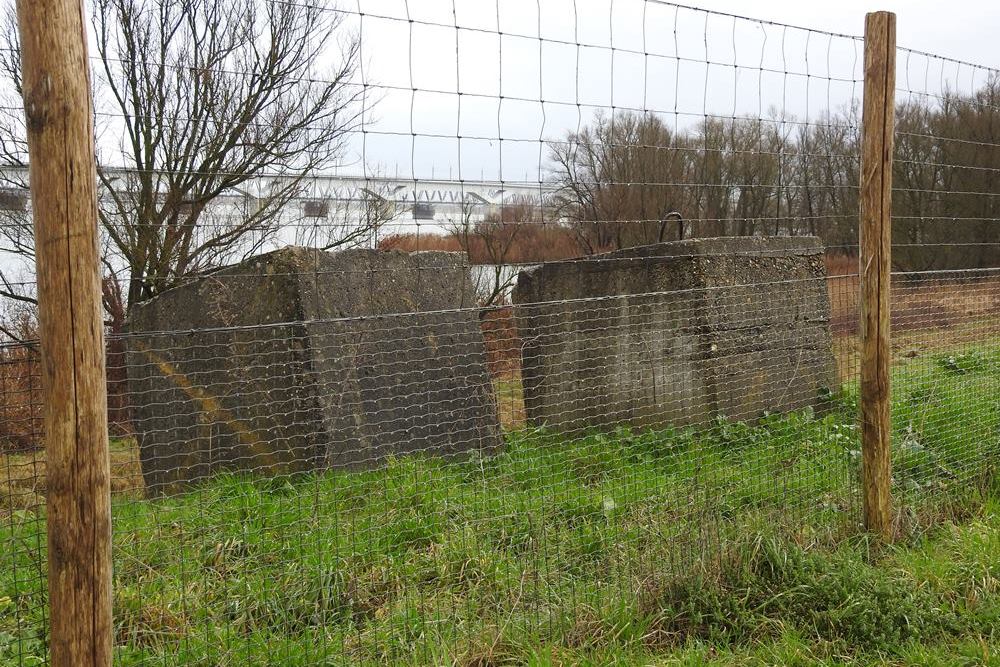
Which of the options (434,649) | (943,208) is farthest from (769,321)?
(943,208)

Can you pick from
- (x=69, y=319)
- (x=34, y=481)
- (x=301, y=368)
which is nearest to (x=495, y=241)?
(x=301, y=368)

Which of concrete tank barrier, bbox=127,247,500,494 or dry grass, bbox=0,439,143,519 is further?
concrete tank barrier, bbox=127,247,500,494

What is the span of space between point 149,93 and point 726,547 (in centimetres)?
735

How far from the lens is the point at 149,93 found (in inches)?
326

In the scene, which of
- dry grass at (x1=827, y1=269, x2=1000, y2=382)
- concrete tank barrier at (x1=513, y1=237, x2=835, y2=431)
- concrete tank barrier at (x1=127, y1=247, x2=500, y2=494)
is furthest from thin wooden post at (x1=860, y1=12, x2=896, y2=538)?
concrete tank barrier at (x1=127, y1=247, x2=500, y2=494)

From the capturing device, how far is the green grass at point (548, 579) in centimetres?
299

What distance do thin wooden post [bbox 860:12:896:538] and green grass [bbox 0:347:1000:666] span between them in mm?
180

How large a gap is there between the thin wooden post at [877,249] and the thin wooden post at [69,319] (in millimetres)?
3351

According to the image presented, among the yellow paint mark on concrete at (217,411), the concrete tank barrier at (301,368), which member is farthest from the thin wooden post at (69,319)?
the yellow paint mark on concrete at (217,411)

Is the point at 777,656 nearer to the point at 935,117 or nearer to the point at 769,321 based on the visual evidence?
the point at 769,321

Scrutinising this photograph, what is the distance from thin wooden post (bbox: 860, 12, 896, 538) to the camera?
3.95 metres

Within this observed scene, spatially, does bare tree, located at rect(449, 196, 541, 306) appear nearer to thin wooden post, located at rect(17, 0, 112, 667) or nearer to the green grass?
the green grass

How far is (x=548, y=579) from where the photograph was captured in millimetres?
3340

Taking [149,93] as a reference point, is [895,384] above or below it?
below
